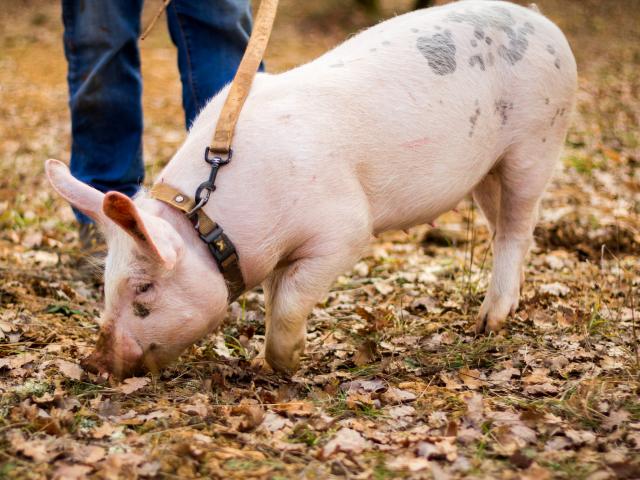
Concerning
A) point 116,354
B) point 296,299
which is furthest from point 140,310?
point 296,299

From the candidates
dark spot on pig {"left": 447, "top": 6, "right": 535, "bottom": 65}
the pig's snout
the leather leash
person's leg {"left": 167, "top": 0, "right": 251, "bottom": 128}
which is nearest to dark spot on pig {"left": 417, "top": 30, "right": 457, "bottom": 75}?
dark spot on pig {"left": 447, "top": 6, "right": 535, "bottom": 65}

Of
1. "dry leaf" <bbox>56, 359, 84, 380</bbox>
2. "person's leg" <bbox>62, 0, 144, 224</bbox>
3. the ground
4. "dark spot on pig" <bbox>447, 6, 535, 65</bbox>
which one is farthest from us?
"person's leg" <bbox>62, 0, 144, 224</bbox>

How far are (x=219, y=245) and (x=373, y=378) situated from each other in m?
0.87

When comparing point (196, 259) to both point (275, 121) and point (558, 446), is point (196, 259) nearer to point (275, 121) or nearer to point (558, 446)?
point (275, 121)

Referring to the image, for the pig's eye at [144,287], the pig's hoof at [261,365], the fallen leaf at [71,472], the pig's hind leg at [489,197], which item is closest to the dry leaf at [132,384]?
the pig's eye at [144,287]

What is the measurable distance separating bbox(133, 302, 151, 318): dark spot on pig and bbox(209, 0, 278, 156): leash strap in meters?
0.60

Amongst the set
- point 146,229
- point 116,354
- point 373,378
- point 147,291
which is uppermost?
point 146,229

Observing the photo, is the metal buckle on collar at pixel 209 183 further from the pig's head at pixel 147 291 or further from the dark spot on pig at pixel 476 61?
the dark spot on pig at pixel 476 61

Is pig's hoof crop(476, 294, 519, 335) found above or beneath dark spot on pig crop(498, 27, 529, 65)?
beneath

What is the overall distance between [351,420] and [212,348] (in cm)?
102

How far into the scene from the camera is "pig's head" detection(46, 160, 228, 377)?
282 cm

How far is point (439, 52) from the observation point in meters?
3.46

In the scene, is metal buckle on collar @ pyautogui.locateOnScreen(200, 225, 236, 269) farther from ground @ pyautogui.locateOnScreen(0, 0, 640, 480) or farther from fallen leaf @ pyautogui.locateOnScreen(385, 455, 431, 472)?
fallen leaf @ pyautogui.locateOnScreen(385, 455, 431, 472)

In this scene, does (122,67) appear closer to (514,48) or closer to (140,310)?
(140,310)
